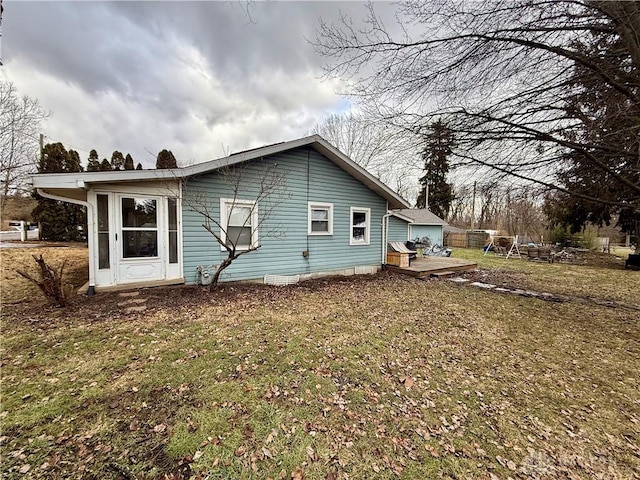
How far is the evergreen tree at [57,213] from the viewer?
51.9 feet

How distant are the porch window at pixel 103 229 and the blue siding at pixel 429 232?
19.1 m

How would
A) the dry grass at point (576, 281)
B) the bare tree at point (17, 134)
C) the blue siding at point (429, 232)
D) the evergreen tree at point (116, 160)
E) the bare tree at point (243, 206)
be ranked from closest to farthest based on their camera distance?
the bare tree at point (243, 206)
the dry grass at point (576, 281)
the bare tree at point (17, 134)
the evergreen tree at point (116, 160)
the blue siding at point (429, 232)

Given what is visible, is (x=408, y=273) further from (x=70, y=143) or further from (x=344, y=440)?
(x=70, y=143)

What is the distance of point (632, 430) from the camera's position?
2535mm

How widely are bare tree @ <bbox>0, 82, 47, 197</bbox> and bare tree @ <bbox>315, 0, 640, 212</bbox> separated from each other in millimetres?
17630

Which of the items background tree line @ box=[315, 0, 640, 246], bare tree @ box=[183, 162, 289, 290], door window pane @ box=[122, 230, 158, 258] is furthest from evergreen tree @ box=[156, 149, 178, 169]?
background tree line @ box=[315, 0, 640, 246]

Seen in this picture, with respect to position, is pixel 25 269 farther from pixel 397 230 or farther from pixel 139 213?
pixel 397 230

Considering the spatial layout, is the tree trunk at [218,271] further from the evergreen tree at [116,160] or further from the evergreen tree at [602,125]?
the evergreen tree at [116,160]

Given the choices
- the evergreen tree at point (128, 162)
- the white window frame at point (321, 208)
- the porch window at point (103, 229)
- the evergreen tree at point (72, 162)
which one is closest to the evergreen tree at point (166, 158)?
the evergreen tree at point (128, 162)

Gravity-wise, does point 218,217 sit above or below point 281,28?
below

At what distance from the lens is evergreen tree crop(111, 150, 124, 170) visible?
18.9 m

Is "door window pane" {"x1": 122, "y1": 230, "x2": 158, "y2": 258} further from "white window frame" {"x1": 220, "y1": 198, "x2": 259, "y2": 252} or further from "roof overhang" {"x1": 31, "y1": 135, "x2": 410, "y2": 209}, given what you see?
"white window frame" {"x1": 220, "y1": 198, "x2": 259, "y2": 252}

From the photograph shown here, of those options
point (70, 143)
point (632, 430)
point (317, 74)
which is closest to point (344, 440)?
point (632, 430)

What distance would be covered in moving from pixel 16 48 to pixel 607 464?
12.4m
